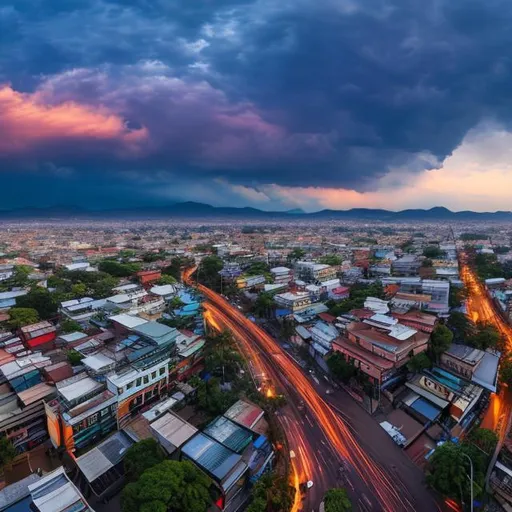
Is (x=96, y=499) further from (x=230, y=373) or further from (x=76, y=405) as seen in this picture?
(x=230, y=373)

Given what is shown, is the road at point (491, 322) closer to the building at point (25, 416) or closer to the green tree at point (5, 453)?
the green tree at point (5, 453)

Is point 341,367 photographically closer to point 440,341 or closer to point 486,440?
point 440,341

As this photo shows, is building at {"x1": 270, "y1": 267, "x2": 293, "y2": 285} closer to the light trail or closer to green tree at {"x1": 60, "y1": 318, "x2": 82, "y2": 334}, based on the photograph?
the light trail

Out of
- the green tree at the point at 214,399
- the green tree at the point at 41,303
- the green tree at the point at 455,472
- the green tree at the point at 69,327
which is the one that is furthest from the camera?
the green tree at the point at 41,303

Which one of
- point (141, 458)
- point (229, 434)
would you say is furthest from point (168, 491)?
point (229, 434)

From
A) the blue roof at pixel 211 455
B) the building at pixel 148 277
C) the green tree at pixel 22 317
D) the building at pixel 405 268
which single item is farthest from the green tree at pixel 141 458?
the building at pixel 405 268

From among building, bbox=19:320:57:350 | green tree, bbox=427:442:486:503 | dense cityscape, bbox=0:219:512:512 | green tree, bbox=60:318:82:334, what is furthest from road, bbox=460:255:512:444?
building, bbox=19:320:57:350

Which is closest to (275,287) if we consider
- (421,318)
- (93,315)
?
(421,318)
